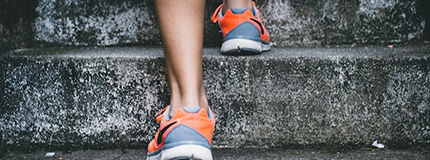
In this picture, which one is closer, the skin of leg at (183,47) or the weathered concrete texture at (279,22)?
the skin of leg at (183,47)

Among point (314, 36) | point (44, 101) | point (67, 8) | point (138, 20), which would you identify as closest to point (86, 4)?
point (67, 8)

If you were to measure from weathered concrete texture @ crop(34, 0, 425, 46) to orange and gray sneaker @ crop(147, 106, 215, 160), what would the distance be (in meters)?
0.48

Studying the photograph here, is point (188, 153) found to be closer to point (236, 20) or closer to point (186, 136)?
point (186, 136)

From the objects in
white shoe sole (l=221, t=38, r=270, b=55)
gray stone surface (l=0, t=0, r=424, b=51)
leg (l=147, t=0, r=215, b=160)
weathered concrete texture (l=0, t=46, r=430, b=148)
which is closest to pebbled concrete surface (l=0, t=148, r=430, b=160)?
weathered concrete texture (l=0, t=46, r=430, b=148)

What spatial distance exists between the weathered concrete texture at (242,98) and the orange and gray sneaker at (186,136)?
0.19 metres

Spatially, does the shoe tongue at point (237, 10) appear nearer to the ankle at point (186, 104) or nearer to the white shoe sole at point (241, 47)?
the white shoe sole at point (241, 47)

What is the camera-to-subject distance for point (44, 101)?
101cm

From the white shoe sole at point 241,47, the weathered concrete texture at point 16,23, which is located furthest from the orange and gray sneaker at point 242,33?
the weathered concrete texture at point 16,23

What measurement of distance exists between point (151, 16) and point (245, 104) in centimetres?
51

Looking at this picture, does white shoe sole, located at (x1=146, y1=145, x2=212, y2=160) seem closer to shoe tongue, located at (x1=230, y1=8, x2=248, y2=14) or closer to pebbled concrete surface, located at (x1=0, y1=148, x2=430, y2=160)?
pebbled concrete surface, located at (x1=0, y1=148, x2=430, y2=160)

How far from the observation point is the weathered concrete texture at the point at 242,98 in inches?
38.1

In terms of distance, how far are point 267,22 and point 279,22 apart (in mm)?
45

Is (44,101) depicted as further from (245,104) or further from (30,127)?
(245,104)

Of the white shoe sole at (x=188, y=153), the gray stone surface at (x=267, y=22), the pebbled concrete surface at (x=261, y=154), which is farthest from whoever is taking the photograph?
the gray stone surface at (x=267, y=22)
